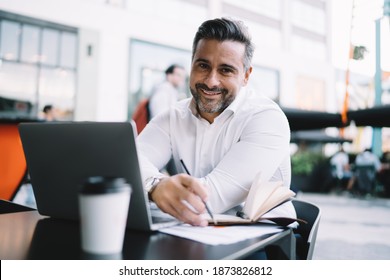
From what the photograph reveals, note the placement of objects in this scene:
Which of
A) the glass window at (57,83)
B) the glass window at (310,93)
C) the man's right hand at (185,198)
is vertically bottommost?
the man's right hand at (185,198)

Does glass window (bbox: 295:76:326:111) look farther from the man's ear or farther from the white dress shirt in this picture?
the white dress shirt

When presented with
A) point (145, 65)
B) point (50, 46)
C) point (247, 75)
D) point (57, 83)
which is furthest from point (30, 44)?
point (247, 75)

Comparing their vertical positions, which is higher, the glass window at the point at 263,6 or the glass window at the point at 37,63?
the glass window at the point at 263,6

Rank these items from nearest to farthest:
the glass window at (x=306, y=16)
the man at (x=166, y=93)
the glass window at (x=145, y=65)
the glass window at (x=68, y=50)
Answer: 1. the man at (x=166, y=93)
2. the glass window at (x=68, y=50)
3. the glass window at (x=145, y=65)
4. the glass window at (x=306, y=16)

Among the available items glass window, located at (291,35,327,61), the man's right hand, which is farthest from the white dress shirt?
glass window, located at (291,35,327,61)

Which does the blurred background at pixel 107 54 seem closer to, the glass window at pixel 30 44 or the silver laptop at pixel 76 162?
the glass window at pixel 30 44

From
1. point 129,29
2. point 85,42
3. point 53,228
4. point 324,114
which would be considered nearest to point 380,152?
point 324,114

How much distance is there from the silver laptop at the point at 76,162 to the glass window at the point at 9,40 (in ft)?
26.1

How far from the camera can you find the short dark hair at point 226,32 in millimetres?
1190

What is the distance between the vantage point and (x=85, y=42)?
8.50 meters

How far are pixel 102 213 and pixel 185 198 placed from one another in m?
0.25

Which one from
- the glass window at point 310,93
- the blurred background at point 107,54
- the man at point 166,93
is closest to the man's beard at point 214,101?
the man at point 166,93

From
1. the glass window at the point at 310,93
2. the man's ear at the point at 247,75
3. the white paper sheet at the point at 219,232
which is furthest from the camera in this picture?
the glass window at the point at 310,93
